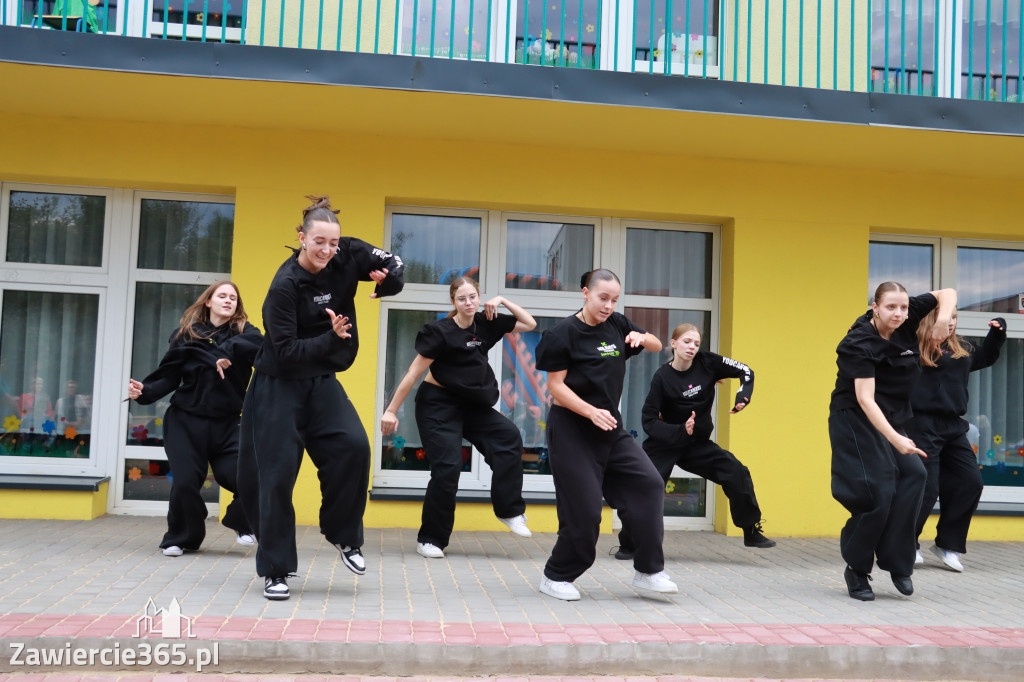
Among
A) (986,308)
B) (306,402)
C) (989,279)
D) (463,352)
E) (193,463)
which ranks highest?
(989,279)

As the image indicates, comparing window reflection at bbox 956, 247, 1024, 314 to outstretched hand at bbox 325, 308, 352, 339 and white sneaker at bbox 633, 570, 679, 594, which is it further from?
outstretched hand at bbox 325, 308, 352, 339

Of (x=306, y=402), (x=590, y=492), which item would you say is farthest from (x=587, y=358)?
(x=306, y=402)

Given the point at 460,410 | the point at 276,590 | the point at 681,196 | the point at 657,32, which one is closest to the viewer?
the point at 276,590

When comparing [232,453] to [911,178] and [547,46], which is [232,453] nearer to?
[547,46]

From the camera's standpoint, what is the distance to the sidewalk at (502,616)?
4.00 m

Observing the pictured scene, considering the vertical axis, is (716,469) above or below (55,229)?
below

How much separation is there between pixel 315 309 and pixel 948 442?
15.6 ft

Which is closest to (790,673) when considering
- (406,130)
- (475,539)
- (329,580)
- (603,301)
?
(603,301)

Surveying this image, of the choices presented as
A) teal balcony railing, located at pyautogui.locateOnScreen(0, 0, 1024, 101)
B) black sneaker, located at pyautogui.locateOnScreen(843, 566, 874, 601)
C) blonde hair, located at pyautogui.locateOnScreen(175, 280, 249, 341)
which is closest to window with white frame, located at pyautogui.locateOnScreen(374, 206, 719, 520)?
teal balcony railing, located at pyautogui.locateOnScreen(0, 0, 1024, 101)

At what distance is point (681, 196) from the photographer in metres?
8.42

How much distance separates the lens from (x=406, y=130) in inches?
311

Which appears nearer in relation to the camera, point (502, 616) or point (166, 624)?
point (166, 624)

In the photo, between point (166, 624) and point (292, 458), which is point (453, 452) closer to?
point (292, 458)

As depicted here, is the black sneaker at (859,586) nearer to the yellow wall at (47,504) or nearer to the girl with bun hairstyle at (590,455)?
the girl with bun hairstyle at (590,455)
